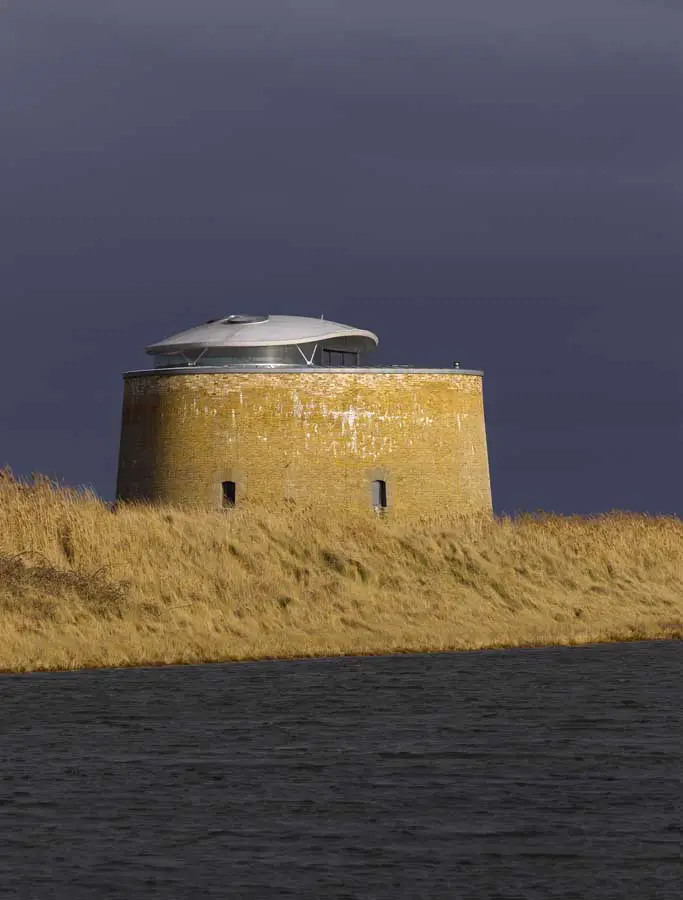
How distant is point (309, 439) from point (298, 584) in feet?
34.5

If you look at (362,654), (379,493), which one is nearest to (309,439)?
(379,493)

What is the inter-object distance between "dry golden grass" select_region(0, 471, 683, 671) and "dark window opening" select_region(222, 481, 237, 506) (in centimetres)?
544

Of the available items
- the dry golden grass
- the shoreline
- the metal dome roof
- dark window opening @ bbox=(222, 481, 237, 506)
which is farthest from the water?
the metal dome roof

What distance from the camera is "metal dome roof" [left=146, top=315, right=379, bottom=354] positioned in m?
45.5

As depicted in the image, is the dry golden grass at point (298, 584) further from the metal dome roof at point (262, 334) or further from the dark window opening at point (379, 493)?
the metal dome roof at point (262, 334)

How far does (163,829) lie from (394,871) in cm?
249

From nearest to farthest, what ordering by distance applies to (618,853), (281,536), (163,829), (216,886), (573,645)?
(216,886)
(618,853)
(163,829)
(573,645)
(281,536)

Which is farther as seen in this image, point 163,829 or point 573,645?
point 573,645

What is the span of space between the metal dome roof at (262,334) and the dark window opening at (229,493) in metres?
3.67

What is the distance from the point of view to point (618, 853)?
14.2 metres

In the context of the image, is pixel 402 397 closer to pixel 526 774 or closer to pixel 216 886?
pixel 526 774

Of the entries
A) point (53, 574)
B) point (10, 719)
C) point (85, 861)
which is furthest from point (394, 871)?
point (53, 574)

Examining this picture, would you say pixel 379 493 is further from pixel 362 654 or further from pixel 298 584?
pixel 362 654

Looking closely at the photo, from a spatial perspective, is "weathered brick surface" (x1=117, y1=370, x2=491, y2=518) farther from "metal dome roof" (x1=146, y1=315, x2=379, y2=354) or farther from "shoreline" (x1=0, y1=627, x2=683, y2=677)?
"shoreline" (x1=0, y1=627, x2=683, y2=677)
